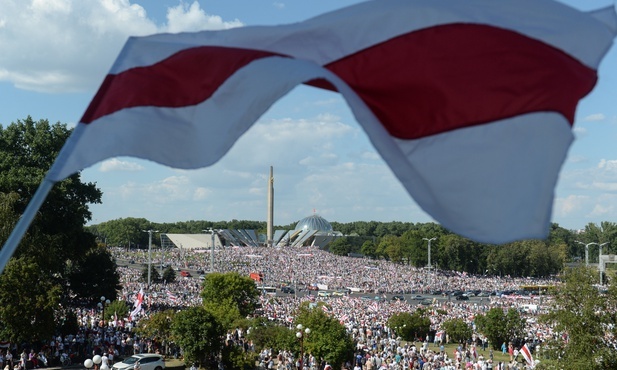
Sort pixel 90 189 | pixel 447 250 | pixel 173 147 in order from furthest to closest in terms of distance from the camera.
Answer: pixel 447 250 → pixel 90 189 → pixel 173 147

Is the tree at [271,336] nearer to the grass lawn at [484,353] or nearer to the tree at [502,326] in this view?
the grass lawn at [484,353]

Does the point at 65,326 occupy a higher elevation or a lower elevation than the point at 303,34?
lower

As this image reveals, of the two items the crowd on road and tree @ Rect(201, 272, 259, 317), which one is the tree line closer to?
the crowd on road

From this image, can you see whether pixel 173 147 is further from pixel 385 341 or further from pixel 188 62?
pixel 385 341

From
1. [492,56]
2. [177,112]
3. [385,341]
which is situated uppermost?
[492,56]

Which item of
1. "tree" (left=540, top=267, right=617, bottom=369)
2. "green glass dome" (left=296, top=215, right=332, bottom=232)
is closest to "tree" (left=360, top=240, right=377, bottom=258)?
"green glass dome" (left=296, top=215, right=332, bottom=232)

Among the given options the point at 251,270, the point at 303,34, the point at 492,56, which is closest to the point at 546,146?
the point at 492,56

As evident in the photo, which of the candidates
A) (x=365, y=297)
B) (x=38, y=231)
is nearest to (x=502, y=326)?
(x=38, y=231)
